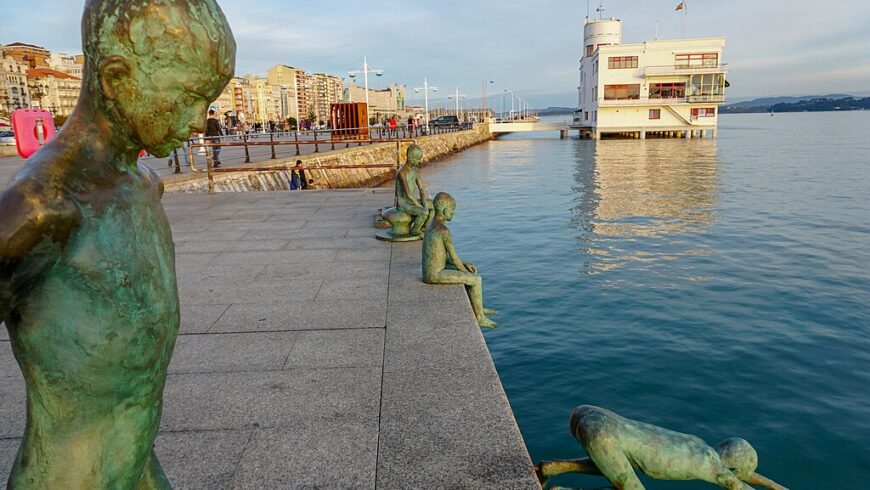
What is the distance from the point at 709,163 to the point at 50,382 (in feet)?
128

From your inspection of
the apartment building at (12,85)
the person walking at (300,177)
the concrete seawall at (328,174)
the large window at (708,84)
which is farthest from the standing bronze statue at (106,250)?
the apartment building at (12,85)

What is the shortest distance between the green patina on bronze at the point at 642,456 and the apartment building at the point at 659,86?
198 feet


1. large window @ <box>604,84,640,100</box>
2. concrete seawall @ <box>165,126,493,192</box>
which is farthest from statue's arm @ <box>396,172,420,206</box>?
large window @ <box>604,84,640,100</box>

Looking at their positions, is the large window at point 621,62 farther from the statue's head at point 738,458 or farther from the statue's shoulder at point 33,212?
the statue's shoulder at point 33,212

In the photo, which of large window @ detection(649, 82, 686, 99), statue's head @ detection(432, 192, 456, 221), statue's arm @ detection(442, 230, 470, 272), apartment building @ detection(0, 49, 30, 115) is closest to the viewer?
statue's arm @ detection(442, 230, 470, 272)

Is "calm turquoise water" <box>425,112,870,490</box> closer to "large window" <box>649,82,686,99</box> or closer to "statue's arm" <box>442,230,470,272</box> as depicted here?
"statue's arm" <box>442,230,470,272</box>

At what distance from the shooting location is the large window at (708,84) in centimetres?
5691

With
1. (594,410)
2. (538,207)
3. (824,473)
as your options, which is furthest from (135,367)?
(538,207)

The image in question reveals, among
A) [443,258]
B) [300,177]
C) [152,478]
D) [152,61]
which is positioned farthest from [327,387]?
[300,177]

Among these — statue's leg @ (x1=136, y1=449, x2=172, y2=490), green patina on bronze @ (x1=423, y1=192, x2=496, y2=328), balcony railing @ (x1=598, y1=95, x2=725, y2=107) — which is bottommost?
green patina on bronze @ (x1=423, y1=192, x2=496, y2=328)

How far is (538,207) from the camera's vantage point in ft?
70.1

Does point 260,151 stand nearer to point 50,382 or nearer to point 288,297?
point 288,297

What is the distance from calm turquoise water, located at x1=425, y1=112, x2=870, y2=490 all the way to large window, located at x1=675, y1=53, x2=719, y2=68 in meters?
40.1

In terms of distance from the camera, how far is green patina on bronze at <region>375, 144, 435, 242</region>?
337 inches
